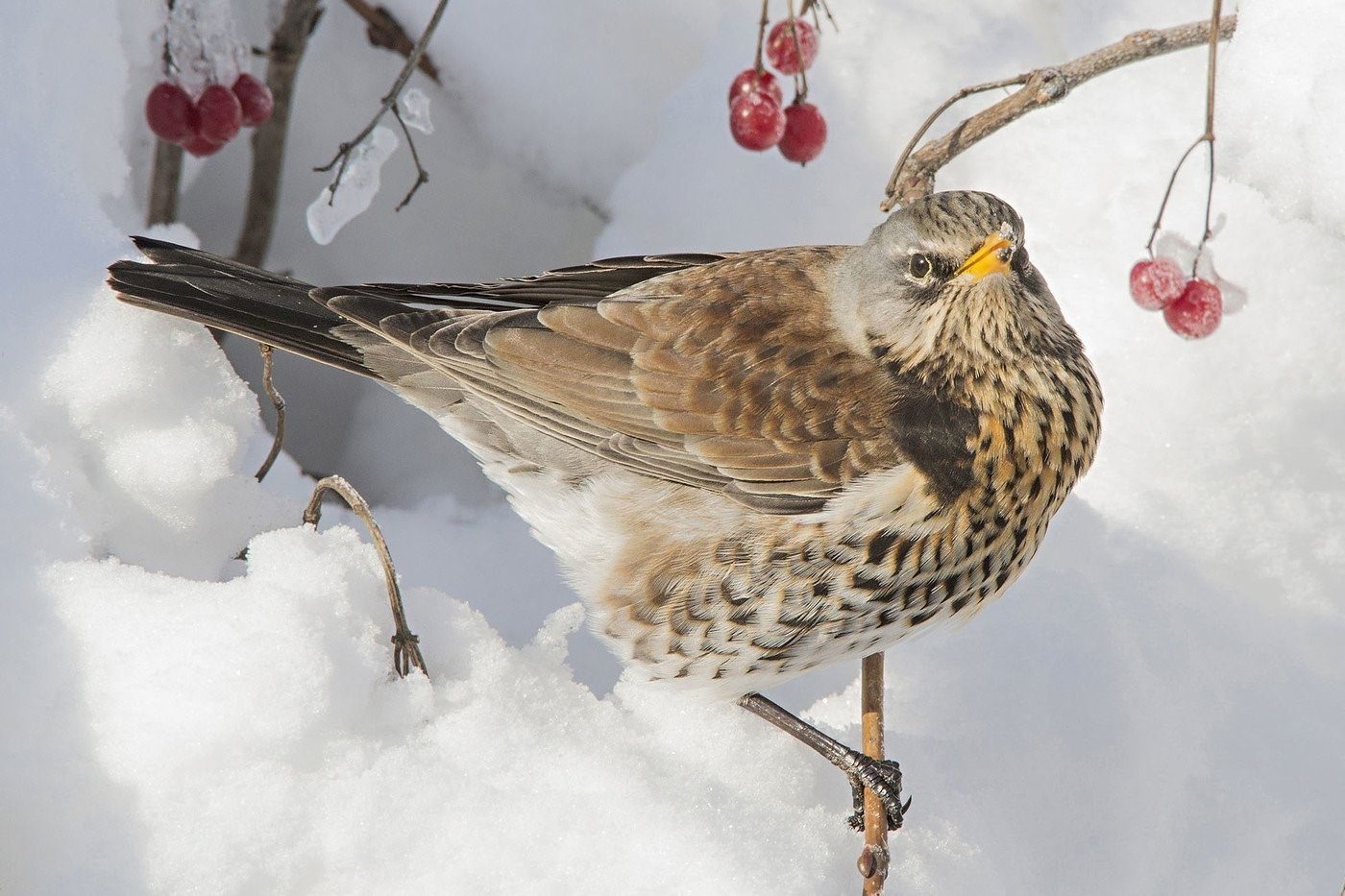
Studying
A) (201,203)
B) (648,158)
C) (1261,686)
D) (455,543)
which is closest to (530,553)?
(455,543)

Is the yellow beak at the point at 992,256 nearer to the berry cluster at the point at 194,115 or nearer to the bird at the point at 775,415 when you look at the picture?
the bird at the point at 775,415

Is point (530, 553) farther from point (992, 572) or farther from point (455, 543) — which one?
point (992, 572)

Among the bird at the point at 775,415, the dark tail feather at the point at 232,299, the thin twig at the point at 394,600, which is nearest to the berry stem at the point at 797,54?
the bird at the point at 775,415

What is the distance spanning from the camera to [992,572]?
78.7 inches

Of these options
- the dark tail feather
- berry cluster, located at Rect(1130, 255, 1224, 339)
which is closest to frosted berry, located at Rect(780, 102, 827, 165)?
berry cluster, located at Rect(1130, 255, 1224, 339)

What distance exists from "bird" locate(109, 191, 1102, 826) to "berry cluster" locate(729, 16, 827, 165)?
475 millimetres

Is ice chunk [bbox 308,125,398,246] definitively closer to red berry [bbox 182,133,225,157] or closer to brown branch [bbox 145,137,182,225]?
red berry [bbox 182,133,225,157]

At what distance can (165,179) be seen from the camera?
277cm

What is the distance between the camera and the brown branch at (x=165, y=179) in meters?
2.75

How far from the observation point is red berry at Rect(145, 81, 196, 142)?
241 cm

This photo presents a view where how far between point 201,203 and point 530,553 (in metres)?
1.16

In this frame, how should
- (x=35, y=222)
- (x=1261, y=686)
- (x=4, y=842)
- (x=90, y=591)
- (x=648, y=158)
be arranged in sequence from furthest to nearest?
(x=648, y=158)
(x=1261, y=686)
(x=35, y=222)
(x=90, y=591)
(x=4, y=842)

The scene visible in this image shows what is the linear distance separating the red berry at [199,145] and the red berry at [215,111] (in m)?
0.01

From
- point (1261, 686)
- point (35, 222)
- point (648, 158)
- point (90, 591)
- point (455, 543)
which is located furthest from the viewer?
point (648, 158)
